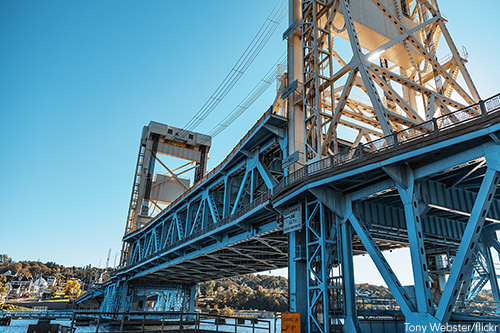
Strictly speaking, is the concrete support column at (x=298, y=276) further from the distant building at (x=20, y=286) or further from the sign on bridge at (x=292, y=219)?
the distant building at (x=20, y=286)

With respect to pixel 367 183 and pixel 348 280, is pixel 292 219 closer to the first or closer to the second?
pixel 348 280

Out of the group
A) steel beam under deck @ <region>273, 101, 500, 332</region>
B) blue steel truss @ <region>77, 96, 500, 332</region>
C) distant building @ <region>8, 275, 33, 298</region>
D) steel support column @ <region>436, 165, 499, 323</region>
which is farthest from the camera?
distant building @ <region>8, 275, 33, 298</region>

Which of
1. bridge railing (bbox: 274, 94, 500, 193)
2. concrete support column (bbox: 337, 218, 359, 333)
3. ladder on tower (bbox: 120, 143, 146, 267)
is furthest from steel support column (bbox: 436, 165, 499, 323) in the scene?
ladder on tower (bbox: 120, 143, 146, 267)

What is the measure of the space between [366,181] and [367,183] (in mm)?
738

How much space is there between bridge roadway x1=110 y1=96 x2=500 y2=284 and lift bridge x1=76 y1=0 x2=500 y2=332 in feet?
0.24

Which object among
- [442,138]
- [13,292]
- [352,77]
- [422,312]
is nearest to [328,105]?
[352,77]

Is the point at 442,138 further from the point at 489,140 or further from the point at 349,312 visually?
the point at 349,312

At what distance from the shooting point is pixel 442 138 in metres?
12.9

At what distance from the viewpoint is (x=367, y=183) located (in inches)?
693

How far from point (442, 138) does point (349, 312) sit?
29.9ft

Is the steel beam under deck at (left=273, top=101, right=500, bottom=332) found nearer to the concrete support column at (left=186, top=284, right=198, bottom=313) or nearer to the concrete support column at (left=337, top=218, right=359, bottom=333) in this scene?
the concrete support column at (left=337, top=218, right=359, bottom=333)

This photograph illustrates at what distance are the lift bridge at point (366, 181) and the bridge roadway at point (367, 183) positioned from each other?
0.07m

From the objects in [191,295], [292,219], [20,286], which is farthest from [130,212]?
[20,286]

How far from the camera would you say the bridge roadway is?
43.5ft
